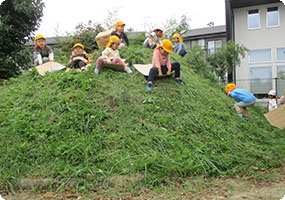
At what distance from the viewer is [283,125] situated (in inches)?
232

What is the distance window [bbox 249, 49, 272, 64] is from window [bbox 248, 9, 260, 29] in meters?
1.65

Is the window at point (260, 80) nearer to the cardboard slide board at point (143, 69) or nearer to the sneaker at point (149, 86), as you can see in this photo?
the cardboard slide board at point (143, 69)

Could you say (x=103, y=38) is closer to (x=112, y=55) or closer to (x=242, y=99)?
(x=112, y=55)

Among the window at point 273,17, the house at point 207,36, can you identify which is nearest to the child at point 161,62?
the window at point 273,17

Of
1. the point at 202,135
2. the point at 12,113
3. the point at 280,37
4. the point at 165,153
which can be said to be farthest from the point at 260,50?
the point at 12,113

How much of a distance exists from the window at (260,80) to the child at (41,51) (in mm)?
11408

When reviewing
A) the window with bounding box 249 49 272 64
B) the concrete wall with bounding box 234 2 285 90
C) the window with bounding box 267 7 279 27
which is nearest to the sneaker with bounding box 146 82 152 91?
the concrete wall with bounding box 234 2 285 90

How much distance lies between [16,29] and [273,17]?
47.8ft

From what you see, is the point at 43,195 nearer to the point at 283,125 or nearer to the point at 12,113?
the point at 12,113

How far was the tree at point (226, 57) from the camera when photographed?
12148mm

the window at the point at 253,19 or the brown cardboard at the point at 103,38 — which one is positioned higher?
the window at the point at 253,19

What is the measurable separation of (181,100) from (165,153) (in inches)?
76.1

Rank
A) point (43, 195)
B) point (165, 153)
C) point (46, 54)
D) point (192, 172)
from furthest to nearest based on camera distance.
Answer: point (46, 54) < point (165, 153) < point (192, 172) < point (43, 195)

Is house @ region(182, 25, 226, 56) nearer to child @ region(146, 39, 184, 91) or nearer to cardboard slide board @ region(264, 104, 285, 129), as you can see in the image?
cardboard slide board @ region(264, 104, 285, 129)
